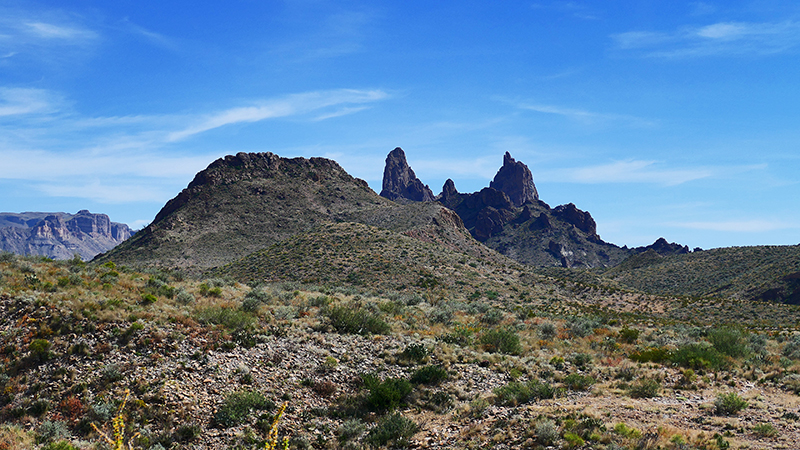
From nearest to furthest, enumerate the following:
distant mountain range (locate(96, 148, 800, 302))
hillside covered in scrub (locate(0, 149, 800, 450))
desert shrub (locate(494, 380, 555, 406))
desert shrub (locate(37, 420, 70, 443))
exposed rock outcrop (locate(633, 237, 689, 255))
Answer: desert shrub (locate(37, 420, 70, 443)) → hillside covered in scrub (locate(0, 149, 800, 450)) → desert shrub (locate(494, 380, 555, 406)) → distant mountain range (locate(96, 148, 800, 302)) → exposed rock outcrop (locate(633, 237, 689, 255))

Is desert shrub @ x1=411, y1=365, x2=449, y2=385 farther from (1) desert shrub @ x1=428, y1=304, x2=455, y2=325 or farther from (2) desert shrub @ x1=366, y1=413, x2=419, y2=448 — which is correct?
(1) desert shrub @ x1=428, y1=304, x2=455, y2=325

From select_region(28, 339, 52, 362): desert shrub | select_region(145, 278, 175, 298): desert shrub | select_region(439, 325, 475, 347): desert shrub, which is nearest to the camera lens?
select_region(28, 339, 52, 362): desert shrub

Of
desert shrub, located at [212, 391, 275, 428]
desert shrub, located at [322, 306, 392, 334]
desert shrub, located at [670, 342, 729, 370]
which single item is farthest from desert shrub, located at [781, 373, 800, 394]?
desert shrub, located at [212, 391, 275, 428]

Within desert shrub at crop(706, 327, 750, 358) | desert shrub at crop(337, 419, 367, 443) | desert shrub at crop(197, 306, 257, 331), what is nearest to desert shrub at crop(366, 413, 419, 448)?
desert shrub at crop(337, 419, 367, 443)

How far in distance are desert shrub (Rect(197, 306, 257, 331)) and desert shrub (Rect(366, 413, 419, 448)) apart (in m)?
8.18

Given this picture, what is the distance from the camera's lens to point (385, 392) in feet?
50.0

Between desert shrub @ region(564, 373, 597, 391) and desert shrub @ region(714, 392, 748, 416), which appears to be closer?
desert shrub @ region(714, 392, 748, 416)

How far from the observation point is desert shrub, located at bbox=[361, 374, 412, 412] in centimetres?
1507

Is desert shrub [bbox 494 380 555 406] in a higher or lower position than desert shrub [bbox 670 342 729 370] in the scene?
lower

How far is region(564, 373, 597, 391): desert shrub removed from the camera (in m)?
16.6

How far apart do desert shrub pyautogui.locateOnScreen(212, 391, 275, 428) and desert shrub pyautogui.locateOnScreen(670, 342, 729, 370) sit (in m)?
17.8

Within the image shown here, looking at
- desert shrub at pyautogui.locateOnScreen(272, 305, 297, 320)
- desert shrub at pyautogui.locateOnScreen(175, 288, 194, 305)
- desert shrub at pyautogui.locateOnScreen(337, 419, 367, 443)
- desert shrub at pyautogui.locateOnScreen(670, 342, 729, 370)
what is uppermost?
desert shrub at pyautogui.locateOnScreen(175, 288, 194, 305)

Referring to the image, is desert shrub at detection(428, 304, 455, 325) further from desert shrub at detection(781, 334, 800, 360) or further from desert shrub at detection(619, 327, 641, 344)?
desert shrub at detection(781, 334, 800, 360)

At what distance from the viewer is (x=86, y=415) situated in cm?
1288
